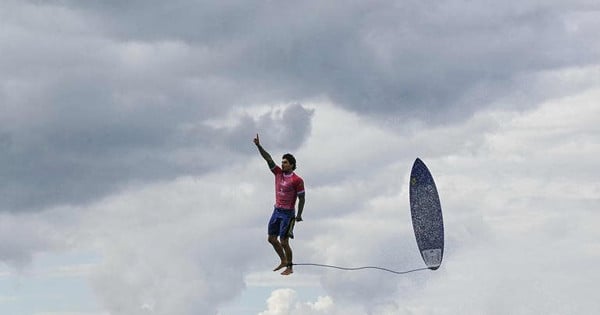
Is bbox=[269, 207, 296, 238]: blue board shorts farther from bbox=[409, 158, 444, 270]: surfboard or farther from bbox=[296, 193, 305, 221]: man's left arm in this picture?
bbox=[409, 158, 444, 270]: surfboard

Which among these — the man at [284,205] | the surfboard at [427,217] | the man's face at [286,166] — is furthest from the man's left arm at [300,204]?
the surfboard at [427,217]

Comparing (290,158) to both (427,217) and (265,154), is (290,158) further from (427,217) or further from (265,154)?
(427,217)

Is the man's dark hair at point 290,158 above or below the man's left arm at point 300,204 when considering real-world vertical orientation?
above

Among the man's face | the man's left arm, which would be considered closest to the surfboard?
the man's left arm

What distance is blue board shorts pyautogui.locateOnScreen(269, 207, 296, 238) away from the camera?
115 feet

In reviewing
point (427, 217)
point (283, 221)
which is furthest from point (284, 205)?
point (427, 217)

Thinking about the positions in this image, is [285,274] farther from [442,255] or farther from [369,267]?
[442,255]

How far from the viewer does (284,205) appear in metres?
35.0

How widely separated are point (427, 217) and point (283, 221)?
8.12m

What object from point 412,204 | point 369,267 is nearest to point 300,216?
point 369,267

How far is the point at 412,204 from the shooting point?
39.9 m

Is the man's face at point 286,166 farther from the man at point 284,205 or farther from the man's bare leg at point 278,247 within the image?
the man's bare leg at point 278,247

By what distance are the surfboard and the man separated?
721 cm

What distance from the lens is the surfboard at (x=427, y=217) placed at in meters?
39.8
